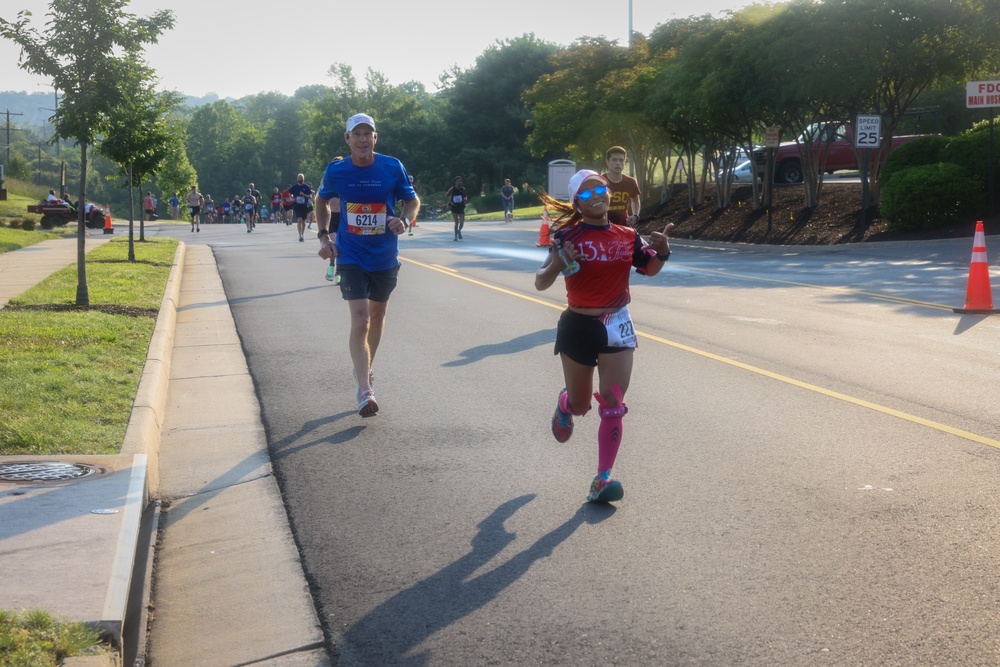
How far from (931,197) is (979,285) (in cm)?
1256

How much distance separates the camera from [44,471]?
6219mm

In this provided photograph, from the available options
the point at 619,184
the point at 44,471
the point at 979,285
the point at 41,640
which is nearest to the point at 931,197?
the point at 979,285

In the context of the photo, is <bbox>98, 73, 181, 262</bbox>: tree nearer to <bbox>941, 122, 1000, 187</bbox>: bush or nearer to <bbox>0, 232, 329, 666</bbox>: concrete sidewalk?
<bbox>0, 232, 329, 666</bbox>: concrete sidewalk

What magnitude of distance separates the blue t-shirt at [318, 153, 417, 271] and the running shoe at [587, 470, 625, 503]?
9.50ft

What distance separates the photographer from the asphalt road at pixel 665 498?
14.0ft

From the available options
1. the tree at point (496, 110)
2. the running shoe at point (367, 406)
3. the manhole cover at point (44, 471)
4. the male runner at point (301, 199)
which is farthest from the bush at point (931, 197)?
the tree at point (496, 110)

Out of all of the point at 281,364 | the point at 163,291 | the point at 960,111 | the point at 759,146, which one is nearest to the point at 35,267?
the point at 163,291

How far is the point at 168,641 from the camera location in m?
4.37

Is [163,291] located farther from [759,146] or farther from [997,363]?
[759,146]

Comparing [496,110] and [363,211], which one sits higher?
[496,110]

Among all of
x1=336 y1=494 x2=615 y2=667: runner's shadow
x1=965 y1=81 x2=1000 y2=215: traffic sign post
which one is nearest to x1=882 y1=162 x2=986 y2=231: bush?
x1=965 y1=81 x2=1000 y2=215: traffic sign post

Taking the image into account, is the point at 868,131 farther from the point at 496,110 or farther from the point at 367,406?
the point at 496,110

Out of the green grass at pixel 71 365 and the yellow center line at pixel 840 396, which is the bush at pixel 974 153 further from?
the green grass at pixel 71 365

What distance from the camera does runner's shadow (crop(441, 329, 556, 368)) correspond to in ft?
35.5
